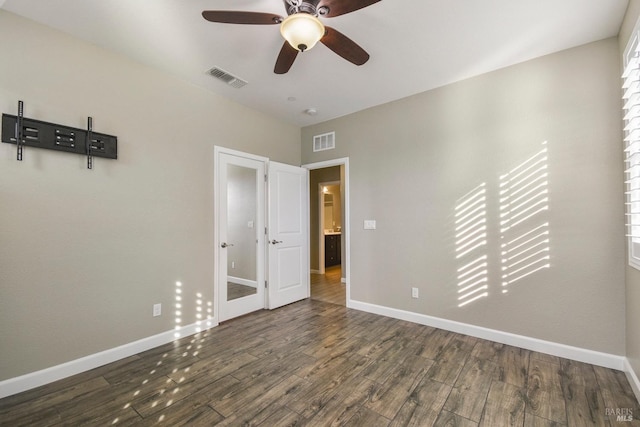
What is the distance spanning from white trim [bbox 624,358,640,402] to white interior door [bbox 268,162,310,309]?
3527mm

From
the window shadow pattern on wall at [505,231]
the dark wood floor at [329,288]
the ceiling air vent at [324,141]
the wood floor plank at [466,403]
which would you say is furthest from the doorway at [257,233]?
the wood floor plank at [466,403]

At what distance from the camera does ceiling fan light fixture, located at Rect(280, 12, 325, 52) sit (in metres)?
1.70

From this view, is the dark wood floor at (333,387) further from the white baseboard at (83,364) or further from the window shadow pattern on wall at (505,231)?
the window shadow pattern on wall at (505,231)

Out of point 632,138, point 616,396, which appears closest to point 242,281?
point 616,396

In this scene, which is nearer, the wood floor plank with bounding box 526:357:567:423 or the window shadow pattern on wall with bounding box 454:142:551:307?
the wood floor plank with bounding box 526:357:567:423

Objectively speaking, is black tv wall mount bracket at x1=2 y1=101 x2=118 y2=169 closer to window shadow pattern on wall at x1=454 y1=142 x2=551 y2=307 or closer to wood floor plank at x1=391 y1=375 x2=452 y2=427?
wood floor plank at x1=391 y1=375 x2=452 y2=427

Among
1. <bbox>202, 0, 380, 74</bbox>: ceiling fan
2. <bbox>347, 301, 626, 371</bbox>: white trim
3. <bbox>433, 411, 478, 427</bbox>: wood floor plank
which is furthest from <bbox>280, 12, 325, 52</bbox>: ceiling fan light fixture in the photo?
<bbox>347, 301, 626, 371</bbox>: white trim

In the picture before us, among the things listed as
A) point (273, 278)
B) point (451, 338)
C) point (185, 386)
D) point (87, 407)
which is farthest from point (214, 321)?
point (451, 338)

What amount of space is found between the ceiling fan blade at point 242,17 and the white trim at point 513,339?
133 inches

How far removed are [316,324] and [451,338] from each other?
4.99ft

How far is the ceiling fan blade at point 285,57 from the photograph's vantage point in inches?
80.5

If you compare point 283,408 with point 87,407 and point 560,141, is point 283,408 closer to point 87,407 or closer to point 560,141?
point 87,407

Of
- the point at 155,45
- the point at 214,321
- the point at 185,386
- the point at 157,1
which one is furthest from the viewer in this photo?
the point at 214,321

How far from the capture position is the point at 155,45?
2.49 m
